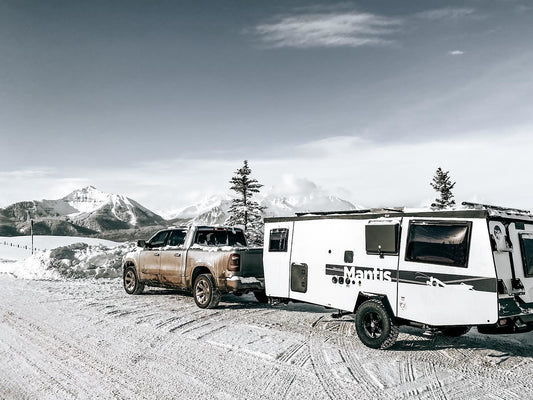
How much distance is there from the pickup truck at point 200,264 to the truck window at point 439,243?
4419mm

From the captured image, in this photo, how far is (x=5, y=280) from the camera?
16.9 m

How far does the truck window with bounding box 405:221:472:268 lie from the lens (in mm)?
6281

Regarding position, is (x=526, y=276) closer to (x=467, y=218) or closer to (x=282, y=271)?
(x=467, y=218)

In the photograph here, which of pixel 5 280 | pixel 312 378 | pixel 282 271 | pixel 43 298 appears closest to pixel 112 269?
pixel 5 280

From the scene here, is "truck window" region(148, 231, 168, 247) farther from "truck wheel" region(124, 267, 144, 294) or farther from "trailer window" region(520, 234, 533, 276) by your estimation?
"trailer window" region(520, 234, 533, 276)

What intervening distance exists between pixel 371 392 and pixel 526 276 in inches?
123

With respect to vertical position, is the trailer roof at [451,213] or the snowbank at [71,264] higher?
the trailer roof at [451,213]

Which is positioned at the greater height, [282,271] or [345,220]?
[345,220]

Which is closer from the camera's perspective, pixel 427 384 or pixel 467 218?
pixel 427 384

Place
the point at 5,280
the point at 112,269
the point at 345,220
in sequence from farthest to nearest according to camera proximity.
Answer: the point at 112,269
the point at 5,280
the point at 345,220

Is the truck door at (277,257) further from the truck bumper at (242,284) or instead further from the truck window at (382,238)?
the truck window at (382,238)

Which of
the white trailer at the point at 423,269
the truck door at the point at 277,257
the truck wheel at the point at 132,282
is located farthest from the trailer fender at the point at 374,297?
the truck wheel at the point at 132,282

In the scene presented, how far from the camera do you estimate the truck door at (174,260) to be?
450 inches

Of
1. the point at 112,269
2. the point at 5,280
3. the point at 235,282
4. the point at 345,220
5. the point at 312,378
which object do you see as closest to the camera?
the point at 312,378
